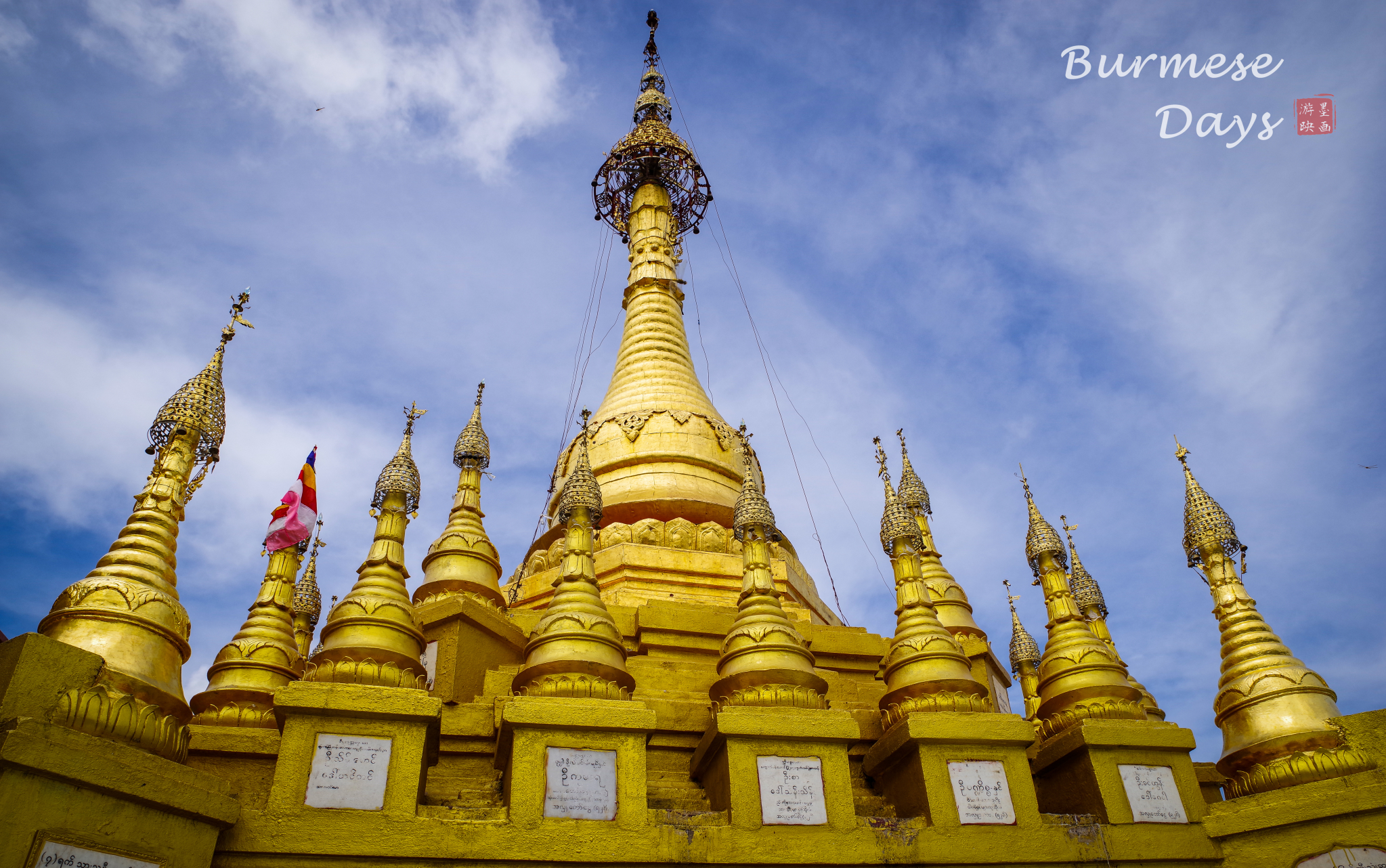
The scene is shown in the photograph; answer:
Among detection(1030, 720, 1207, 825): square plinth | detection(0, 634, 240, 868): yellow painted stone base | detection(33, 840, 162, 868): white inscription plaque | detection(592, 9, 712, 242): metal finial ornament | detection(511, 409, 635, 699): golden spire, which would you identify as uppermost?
detection(592, 9, 712, 242): metal finial ornament

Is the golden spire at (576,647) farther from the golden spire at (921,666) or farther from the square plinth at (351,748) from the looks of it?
the golden spire at (921,666)

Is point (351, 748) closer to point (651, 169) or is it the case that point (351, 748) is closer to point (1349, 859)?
point (1349, 859)

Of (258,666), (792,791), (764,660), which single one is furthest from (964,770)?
(258,666)

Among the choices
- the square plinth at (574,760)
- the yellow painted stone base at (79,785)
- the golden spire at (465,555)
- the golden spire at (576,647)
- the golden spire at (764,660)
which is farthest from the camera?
the golden spire at (465,555)

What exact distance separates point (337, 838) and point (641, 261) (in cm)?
1888

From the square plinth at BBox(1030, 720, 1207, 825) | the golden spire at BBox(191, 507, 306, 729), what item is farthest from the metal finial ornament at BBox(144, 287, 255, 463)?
the square plinth at BBox(1030, 720, 1207, 825)

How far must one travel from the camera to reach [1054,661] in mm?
12727

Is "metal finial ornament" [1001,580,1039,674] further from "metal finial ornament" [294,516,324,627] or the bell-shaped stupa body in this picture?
"metal finial ornament" [294,516,324,627]

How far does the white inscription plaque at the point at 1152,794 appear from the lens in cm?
1051

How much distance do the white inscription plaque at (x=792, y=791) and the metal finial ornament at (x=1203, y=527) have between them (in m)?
7.83

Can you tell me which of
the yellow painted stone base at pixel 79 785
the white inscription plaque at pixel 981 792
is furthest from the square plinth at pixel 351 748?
the white inscription plaque at pixel 981 792

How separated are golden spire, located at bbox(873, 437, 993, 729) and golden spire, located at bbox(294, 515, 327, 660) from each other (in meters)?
10.6

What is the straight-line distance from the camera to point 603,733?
9516 millimetres

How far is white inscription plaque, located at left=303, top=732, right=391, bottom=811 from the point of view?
8.62 meters
